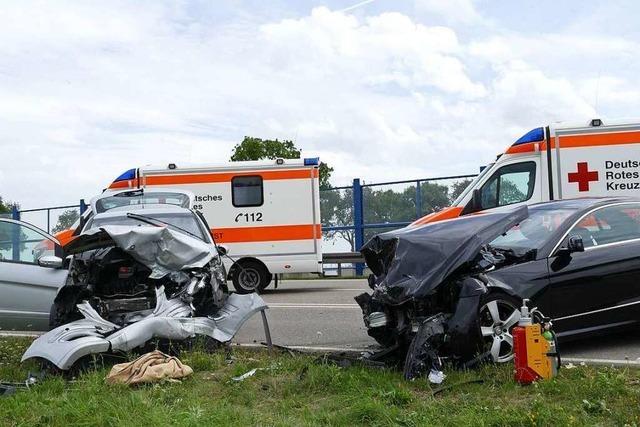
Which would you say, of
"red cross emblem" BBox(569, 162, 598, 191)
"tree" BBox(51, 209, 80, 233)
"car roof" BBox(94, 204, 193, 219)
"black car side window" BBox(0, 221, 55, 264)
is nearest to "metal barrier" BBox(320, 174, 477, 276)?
"red cross emblem" BBox(569, 162, 598, 191)

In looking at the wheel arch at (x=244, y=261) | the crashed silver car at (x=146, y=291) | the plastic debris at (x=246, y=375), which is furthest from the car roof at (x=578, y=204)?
the wheel arch at (x=244, y=261)

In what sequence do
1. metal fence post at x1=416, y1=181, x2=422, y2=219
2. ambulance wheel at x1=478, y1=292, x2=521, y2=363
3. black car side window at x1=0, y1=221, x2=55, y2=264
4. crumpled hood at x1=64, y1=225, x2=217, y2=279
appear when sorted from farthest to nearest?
metal fence post at x1=416, y1=181, x2=422, y2=219 < black car side window at x1=0, y1=221, x2=55, y2=264 < crumpled hood at x1=64, y1=225, x2=217, y2=279 < ambulance wheel at x1=478, y1=292, x2=521, y2=363

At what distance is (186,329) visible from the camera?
663 cm

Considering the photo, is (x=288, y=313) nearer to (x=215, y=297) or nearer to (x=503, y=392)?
(x=215, y=297)

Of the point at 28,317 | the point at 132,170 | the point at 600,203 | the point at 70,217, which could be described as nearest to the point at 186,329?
the point at 28,317

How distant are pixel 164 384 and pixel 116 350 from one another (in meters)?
0.77

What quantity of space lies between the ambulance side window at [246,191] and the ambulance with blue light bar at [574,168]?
14.6ft

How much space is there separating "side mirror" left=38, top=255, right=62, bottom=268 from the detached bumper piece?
1028 mm

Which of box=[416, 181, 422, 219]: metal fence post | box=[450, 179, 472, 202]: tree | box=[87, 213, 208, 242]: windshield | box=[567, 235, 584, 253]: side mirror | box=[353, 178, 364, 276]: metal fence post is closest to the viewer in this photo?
box=[567, 235, 584, 253]: side mirror

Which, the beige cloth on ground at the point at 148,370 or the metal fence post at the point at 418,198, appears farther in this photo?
the metal fence post at the point at 418,198

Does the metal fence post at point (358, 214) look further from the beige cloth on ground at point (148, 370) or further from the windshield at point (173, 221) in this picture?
the beige cloth on ground at point (148, 370)

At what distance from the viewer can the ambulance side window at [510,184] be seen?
11828 mm

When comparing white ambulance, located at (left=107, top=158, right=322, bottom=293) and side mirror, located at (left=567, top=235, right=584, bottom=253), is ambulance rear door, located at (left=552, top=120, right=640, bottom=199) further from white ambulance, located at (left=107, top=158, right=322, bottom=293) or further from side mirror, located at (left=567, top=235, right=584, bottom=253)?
side mirror, located at (left=567, top=235, right=584, bottom=253)

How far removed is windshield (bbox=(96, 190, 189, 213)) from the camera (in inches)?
434
